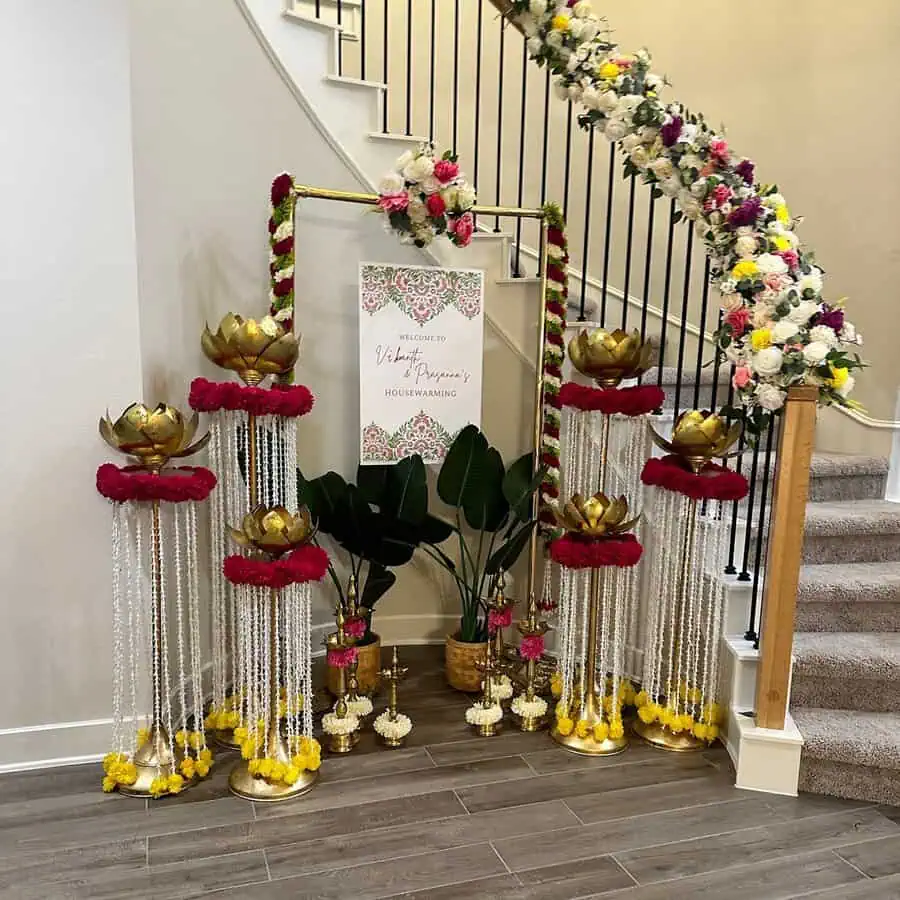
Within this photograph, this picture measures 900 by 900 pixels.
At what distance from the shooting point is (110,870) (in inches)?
80.7

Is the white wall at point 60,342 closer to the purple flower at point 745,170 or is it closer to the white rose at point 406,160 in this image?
the white rose at point 406,160

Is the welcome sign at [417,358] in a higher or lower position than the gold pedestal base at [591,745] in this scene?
higher

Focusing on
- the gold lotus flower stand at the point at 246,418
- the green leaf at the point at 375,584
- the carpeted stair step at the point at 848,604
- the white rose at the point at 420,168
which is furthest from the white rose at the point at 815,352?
the green leaf at the point at 375,584

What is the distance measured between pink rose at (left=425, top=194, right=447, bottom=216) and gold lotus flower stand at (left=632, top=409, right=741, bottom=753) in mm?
1032

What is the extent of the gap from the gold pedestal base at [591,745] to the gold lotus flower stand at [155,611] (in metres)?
1.20

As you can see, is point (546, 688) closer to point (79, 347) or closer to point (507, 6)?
point (79, 347)

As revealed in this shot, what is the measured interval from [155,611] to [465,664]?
1.24 m

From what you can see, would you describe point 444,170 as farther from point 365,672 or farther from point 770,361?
point 365,672

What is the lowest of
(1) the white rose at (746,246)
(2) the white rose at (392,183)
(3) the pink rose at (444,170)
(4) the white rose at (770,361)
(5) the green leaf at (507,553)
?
(5) the green leaf at (507,553)

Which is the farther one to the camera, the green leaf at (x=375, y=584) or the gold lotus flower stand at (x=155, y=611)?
the green leaf at (x=375, y=584)

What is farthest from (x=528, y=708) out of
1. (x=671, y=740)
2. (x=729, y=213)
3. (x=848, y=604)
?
(x=729, y=213)

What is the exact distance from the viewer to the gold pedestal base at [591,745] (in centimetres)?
270

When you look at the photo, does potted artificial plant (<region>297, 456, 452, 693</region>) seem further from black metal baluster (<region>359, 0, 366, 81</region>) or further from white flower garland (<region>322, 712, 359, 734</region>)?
black metal baluster (<region>359, 0, 366, 81</region>)

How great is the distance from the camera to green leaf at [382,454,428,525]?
9.65 feet
